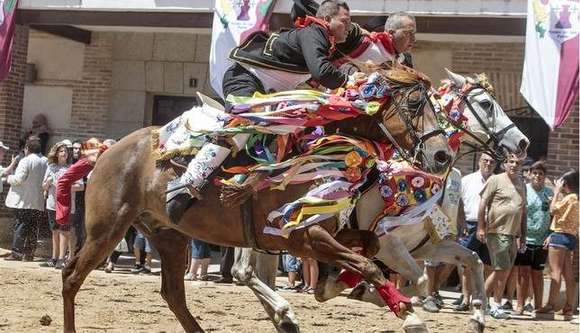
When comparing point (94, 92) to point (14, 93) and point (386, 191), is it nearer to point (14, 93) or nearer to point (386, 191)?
point (14, 93)

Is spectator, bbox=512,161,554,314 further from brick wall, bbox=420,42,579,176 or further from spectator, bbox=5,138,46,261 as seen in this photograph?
spectator, bbox=5,138,46,261

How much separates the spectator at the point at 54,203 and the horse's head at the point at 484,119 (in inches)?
290

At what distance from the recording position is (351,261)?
6641 mm

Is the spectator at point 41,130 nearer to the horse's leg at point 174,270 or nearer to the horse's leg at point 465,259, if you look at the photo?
the horse's leg at point 174,270

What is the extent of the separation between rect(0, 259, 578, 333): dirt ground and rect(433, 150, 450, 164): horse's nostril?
308 centimetres

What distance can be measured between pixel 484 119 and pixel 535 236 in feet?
12.9

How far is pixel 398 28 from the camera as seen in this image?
311 inches

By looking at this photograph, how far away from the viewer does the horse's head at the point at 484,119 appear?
9039 mm

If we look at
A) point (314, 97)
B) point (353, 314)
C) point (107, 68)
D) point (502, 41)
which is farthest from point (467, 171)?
point (314, 97)

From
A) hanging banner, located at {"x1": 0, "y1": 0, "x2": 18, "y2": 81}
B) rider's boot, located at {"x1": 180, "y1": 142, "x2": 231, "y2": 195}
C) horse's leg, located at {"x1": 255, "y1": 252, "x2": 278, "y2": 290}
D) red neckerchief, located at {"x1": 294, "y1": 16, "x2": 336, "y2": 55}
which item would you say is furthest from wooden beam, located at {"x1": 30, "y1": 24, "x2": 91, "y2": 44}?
red neckerchief, located at {"x1": 294, "y1": 16, "x2": 336, "y2": 55}

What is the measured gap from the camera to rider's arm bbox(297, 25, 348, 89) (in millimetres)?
6926

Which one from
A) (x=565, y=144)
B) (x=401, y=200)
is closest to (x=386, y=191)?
(x=401, y=200)

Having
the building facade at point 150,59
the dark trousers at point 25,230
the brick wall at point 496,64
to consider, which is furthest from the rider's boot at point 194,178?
the brick wall at point 496,64

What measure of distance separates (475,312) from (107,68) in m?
12.1
